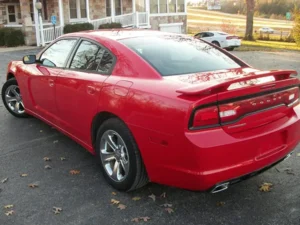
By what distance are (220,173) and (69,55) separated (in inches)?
103

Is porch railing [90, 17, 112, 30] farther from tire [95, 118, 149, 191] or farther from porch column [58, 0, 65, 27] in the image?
tire [95, 118, 149, 191]

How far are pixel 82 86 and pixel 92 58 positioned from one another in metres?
0.37

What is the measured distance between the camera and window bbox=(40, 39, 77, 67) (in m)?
4.59

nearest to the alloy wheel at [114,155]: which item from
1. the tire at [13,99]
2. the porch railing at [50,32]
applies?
the tire at [13,99]

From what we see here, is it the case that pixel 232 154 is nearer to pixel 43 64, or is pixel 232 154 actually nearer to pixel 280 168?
pixel 280 168

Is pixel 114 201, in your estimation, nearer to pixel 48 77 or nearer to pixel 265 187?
pixel 265 187

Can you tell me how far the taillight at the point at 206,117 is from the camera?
276cm

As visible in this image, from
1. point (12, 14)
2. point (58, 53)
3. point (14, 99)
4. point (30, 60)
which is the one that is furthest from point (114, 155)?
point (12, 14)

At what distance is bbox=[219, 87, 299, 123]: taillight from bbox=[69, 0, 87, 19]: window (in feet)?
80.0

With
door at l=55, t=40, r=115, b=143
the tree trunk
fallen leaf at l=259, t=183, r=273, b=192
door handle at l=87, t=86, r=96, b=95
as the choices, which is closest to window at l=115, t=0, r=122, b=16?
the tree trunk

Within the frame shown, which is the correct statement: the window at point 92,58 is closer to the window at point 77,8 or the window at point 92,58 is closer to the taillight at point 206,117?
the taillight at point 206,117

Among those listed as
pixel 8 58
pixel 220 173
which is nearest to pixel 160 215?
pixel 220 173

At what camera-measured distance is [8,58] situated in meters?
17.0

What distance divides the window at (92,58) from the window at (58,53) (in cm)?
27
